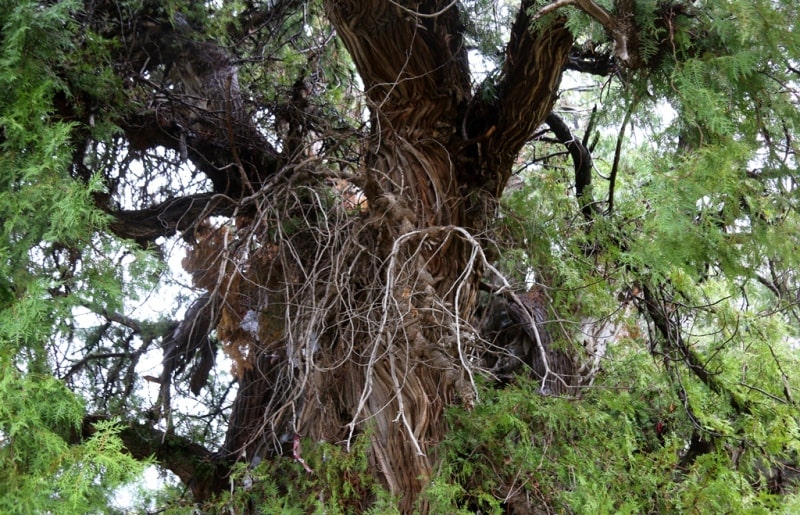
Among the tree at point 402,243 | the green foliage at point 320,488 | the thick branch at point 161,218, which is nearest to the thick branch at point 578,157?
the tree at point 402,243

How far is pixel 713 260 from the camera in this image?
195 centimetres

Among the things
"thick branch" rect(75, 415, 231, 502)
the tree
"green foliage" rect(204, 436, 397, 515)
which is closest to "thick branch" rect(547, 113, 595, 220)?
the tree

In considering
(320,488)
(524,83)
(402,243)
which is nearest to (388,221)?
(402,243)

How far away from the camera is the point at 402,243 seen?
234 cm

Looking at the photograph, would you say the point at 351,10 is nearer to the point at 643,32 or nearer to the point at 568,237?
the point at 643,32

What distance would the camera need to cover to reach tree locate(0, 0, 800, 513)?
1.82 metres

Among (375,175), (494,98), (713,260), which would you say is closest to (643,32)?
(713,260)

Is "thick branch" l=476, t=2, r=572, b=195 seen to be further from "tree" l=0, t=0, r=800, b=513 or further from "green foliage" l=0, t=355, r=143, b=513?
"green foliage" l=0, t=355, r=143, b=513

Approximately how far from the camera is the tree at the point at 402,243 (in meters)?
1.82

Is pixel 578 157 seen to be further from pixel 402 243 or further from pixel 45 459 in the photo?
pixel 45 459

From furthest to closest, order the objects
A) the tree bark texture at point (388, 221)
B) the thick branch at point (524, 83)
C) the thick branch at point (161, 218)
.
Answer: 1. the thick branch at point (161, 218)
2. the tree bark texture at point (388, 221)
3. the thick branch at point (524, 83)

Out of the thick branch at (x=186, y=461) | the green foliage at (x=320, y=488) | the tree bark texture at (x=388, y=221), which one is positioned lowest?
the green foliage at (x=320, y=488)

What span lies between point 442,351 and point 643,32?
1.18m

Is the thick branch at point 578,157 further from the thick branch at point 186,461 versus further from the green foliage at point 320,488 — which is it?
the thick branch at point 186,461
